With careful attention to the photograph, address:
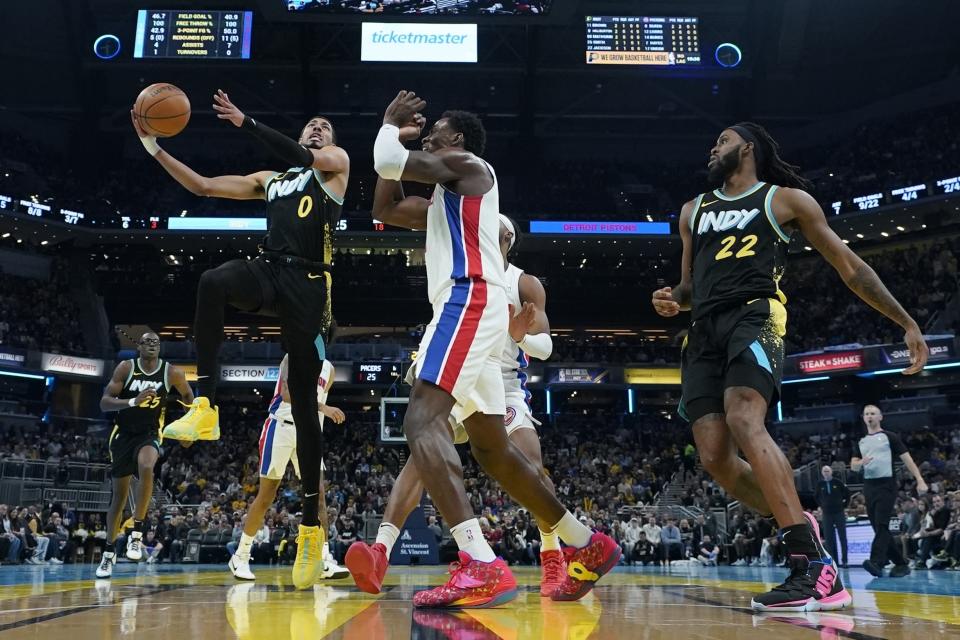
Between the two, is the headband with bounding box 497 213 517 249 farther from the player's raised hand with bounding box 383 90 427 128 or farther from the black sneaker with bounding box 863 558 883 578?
the black sneaker with bounding box 863 558 883 578

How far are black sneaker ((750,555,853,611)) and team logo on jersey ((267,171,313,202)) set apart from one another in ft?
9.96

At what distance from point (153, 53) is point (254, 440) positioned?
11.8 metres

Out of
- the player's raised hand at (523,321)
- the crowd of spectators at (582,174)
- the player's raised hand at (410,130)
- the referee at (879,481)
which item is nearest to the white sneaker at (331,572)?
the player's raised hand at (523,321)

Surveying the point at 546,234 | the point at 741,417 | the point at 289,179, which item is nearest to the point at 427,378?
the point at 741,417

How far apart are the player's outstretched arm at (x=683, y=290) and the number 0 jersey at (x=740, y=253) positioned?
12 cm

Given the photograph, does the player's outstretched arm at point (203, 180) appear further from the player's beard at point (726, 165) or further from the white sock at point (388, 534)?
the player's beard at point (726, 165)

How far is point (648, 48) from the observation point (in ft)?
79.7

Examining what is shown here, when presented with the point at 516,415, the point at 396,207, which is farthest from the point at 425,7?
the point at 396,207

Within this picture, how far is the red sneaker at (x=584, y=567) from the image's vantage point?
3656 millimetres

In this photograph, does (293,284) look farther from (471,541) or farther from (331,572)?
(331,572)

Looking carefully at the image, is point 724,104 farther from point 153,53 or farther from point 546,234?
point 153,53

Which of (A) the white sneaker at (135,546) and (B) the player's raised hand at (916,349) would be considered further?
(A) the white sneaker at (135,546)

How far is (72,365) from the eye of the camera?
84.7 feet

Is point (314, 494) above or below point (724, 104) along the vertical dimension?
below
